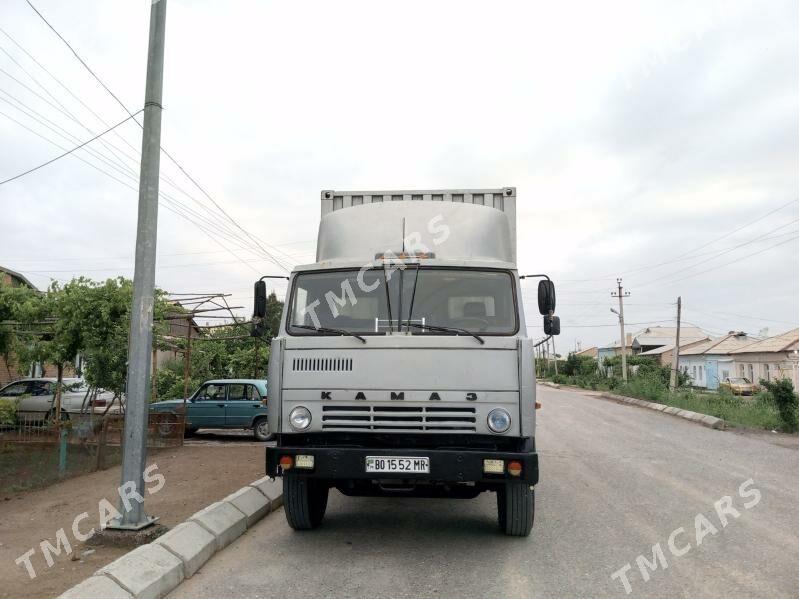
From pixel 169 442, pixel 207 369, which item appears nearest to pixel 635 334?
pixel 207 369

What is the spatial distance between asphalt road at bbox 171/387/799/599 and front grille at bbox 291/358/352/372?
1.53 meters

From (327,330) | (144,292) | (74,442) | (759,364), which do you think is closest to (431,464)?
(327,330)

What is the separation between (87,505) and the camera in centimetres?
723

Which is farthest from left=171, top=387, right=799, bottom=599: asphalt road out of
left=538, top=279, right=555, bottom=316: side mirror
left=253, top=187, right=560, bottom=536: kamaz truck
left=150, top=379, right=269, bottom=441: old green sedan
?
left=150, top=379, right=269, bottom=441: old green sedan

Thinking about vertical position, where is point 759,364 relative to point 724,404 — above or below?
above

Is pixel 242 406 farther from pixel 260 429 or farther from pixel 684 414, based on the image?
pixel 684 414

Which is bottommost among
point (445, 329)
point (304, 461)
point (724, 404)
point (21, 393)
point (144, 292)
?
point (724, 404)

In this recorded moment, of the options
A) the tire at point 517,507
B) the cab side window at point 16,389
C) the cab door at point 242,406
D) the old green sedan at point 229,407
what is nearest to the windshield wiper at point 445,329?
the tire at point 517,507

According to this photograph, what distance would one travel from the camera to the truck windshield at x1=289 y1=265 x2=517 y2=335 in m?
5.31

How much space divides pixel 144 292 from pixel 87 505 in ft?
10.6

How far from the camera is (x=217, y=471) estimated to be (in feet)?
30.5

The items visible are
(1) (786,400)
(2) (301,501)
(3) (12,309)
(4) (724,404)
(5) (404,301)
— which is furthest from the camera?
(4) (724,404)

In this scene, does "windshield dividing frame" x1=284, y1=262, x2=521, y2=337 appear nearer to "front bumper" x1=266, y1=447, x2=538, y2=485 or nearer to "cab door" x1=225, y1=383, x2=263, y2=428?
"front bumper" x1=266, y1=447, x2=538, y2=485

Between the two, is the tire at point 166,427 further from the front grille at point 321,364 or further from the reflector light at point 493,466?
the reflector light at point 493,466
